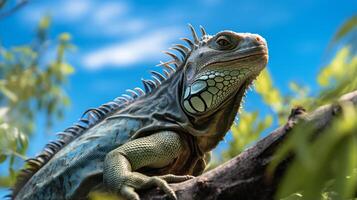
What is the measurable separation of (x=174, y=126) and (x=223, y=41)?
83 centimetres

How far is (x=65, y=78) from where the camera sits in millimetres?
11297

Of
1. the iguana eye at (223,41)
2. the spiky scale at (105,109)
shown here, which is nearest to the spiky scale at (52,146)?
the spiky scale at (105,109)

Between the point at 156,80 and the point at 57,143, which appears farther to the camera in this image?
the point at 57,143

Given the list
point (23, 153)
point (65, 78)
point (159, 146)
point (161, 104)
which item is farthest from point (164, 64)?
point (65, 78)

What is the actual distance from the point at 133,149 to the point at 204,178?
115 cm

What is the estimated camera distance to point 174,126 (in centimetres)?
500

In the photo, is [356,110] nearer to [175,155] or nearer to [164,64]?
[175,155]

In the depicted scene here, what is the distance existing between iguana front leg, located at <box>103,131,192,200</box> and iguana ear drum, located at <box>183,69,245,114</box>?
32 cm

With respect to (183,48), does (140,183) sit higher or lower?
lower

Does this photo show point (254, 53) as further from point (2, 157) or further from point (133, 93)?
point (2, 157)

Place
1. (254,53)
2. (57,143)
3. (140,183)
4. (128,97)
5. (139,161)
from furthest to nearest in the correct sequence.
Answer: (57,143) → (128,97) → (254,53) → (139,161) → (140,183)

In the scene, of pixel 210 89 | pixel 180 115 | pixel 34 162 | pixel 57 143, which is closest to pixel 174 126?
pixel 180 115

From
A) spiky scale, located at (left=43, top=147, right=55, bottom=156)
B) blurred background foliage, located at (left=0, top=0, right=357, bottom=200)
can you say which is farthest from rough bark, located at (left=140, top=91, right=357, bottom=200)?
spiky scale, located at (left=43, top=147, right=55, bottom=156)

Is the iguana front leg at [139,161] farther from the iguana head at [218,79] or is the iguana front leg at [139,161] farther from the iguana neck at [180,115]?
the iguana head at [218,79]
